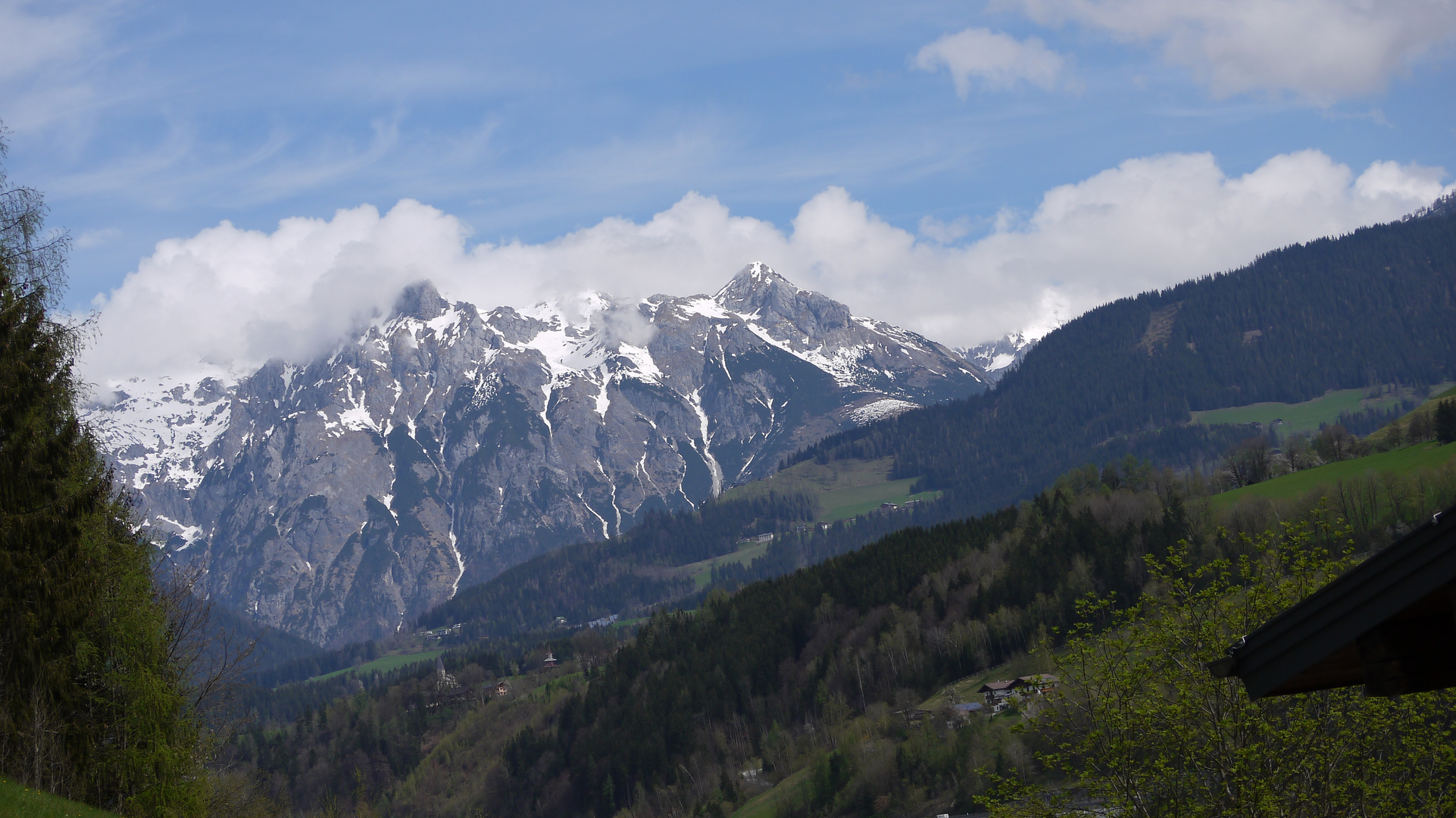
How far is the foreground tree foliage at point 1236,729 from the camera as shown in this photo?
24.1 meters

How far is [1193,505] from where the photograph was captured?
159500 millimetres

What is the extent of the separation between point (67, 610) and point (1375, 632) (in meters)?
29.7

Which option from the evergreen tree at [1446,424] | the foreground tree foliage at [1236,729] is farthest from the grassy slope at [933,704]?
the foreground tree foliage at [1236,729]

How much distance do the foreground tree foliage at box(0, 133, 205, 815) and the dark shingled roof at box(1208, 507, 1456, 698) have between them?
2783 cm

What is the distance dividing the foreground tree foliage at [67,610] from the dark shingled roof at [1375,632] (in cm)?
2783

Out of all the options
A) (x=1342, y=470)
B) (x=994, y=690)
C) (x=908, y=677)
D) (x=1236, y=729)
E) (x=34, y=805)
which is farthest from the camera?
(x=908, y=677)

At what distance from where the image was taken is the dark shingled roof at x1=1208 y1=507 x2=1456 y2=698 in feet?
28.5

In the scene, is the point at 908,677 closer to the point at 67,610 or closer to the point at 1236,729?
the point at 1236,729

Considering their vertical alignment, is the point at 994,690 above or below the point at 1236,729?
below

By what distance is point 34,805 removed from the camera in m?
22.0

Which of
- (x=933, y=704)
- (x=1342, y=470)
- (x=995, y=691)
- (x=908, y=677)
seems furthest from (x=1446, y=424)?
(x=908, y=677)

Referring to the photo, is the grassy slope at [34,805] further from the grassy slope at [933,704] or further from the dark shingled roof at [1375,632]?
the grassy slope at [933,704]

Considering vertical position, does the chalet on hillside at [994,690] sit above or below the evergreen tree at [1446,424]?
below

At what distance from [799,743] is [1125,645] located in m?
141
